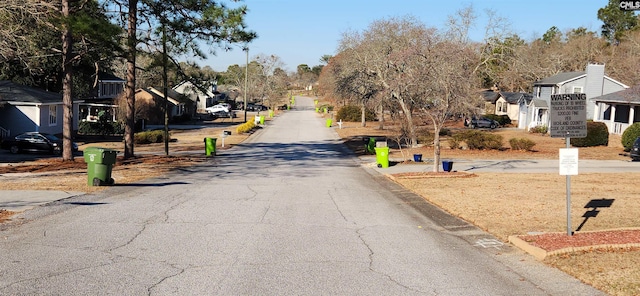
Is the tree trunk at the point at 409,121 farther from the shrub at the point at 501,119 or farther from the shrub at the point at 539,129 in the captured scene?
the shrub at the point at 501,119

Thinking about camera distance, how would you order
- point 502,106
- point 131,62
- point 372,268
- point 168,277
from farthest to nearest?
point 502,106
point 131,62
point 372,268
point 168,277

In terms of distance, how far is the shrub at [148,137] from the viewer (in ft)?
146

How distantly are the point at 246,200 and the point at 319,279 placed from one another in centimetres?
869

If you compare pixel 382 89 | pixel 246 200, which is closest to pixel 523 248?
pixel 246 200

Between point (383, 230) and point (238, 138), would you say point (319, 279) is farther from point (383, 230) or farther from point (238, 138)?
point (238, 138)

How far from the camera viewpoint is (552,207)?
1598 centimetres

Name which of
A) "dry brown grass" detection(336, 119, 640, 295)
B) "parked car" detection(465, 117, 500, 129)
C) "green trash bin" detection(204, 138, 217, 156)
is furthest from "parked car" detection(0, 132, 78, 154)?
"parked car" detection(465, 117, 500, 129)

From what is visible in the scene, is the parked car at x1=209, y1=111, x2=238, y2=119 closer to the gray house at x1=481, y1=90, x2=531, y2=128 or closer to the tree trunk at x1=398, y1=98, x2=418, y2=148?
the gray house at x1=481, y1=90, x2=531, y2=128

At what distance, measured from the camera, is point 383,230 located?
41.7 feet

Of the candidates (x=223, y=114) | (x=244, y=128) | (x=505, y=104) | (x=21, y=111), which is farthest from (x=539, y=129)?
(x=223, y=114)

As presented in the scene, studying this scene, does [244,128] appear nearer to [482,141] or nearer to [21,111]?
[21,111]

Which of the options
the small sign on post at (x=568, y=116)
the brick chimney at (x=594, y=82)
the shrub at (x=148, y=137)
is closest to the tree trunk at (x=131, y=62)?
the shrub at (x=148, y=137)

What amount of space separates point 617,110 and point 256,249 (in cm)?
4974

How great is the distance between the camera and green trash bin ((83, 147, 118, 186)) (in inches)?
738
